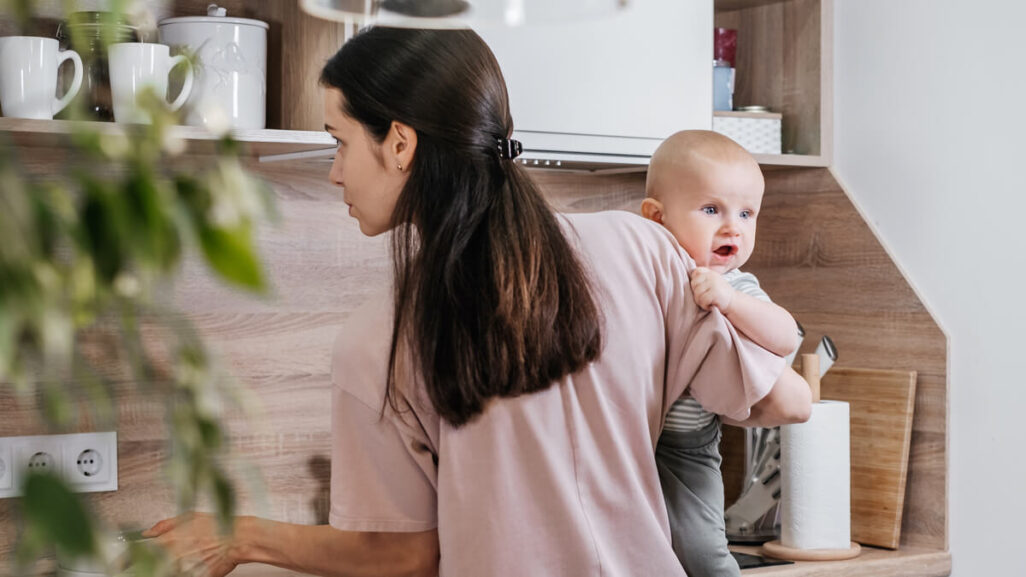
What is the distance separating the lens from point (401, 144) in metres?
1.25

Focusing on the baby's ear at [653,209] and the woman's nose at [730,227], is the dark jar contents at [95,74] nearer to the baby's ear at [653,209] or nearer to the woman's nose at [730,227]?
the baby's ear at [653,209]

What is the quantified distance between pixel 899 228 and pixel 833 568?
63 cm

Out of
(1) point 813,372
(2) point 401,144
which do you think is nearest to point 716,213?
(2) point 401,144

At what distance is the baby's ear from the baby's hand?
1.04ft

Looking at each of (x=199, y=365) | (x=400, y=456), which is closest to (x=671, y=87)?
(x=400, y=456)

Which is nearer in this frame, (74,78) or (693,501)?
(693,501)

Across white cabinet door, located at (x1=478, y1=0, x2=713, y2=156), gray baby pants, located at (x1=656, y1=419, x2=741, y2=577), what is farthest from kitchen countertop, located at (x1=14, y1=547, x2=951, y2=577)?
white cabinet door, located at (x1=478, y1=0, x2=713, y2=156)

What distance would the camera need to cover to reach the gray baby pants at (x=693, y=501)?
140 centimetres

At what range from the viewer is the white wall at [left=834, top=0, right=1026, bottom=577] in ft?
6.63

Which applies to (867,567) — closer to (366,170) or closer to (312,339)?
(312,339)

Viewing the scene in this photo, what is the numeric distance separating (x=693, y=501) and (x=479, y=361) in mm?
381

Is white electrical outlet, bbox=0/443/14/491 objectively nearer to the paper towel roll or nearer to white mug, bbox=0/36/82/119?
white mug, bbox=0/36/82/119

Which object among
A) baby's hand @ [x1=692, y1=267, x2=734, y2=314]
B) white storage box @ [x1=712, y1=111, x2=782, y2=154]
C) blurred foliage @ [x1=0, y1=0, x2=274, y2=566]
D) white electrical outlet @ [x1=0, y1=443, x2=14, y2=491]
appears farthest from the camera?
white storage box @ [x1=712, y1=111, x2=782, y2=154]

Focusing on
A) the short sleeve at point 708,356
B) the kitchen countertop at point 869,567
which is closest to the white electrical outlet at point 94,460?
the kitchen countertop at point 869,567
